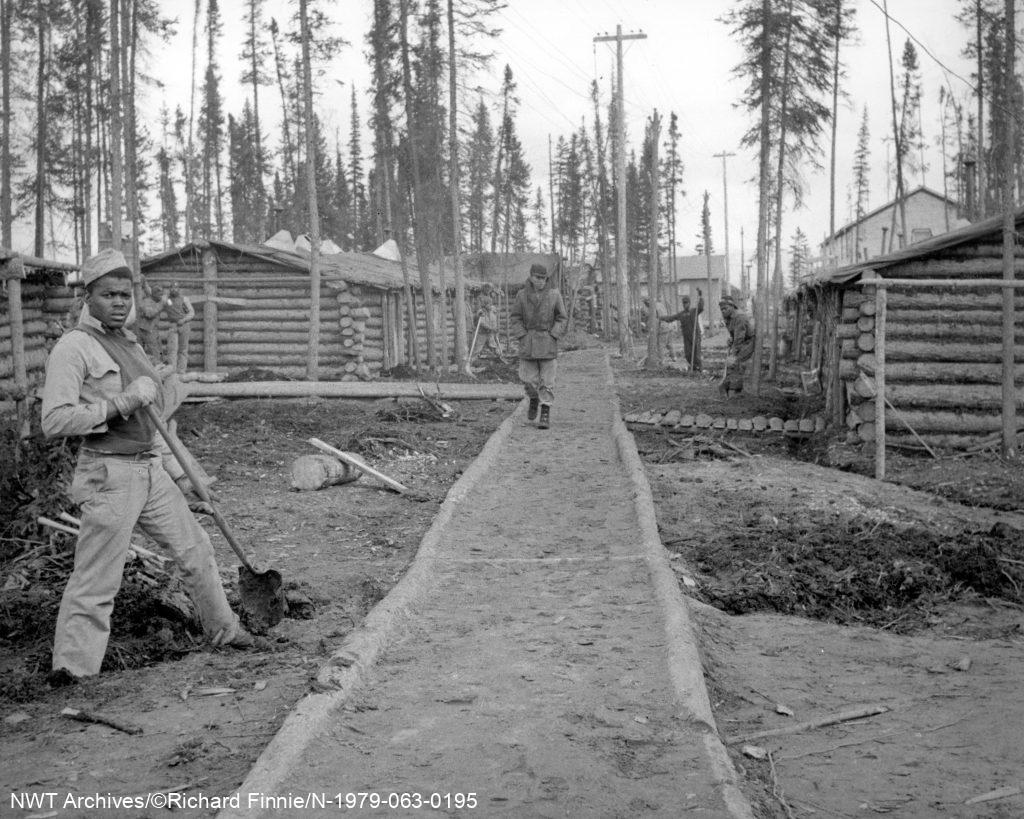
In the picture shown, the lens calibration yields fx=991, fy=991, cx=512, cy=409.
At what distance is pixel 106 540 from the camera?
15.4ft

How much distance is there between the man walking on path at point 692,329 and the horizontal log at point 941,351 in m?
10.1

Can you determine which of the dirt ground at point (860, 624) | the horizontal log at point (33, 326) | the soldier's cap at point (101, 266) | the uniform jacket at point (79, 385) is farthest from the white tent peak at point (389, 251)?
the uniform jacket at point (79, 385)

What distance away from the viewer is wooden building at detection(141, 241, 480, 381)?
2245 cm

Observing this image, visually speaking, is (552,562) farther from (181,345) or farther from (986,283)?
(181,345)

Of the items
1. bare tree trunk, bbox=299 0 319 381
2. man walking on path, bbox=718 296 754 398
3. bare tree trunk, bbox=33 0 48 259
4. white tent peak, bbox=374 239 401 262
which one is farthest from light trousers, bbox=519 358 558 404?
white tent peak, bbox=374 239 401 262

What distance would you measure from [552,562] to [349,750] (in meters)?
3.20

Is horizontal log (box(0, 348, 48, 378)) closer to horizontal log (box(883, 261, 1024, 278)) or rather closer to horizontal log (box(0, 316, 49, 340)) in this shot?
horizontal log (box(0, 316, 49, 340))

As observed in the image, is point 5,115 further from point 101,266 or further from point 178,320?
point 101,266

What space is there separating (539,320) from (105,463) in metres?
8.56

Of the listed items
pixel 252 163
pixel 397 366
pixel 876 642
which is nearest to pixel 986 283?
pixel 876 642

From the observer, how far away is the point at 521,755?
4.01 meters

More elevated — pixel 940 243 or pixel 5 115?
pixel 5 115

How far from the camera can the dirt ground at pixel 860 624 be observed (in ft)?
13.1

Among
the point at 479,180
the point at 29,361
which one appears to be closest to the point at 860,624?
the point at 29,361
